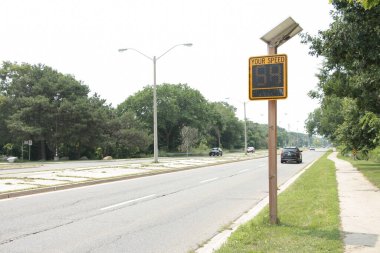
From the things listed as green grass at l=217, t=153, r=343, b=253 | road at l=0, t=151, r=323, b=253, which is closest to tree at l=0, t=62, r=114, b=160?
road at l=0, t=151, r=323, b=253

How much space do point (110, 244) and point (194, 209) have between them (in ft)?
14.1

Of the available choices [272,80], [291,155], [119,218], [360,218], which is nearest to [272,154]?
[272,80]

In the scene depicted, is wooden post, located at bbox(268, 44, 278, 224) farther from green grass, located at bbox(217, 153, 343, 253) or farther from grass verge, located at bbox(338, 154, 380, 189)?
grass verge, located at bbox(338, 154, 380, 189)

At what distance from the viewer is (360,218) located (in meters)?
8.88

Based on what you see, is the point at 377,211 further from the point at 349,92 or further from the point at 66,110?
the point at 66,110

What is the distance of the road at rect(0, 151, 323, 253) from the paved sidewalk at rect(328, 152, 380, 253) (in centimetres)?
241

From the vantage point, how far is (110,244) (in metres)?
7.21

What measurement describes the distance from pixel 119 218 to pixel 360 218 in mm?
5122

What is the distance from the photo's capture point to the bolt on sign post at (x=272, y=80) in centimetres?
802

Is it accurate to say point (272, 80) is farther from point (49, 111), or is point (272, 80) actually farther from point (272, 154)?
point (49, 111)

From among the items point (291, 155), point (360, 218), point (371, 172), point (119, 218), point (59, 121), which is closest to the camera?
point (360, 218)

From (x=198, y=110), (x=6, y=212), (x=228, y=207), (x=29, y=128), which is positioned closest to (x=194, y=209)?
(x=228, y=207)

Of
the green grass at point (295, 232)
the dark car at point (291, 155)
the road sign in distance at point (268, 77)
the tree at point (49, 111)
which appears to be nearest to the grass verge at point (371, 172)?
the green grass at point (295, 232)

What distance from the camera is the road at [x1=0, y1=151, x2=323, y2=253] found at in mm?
7238
